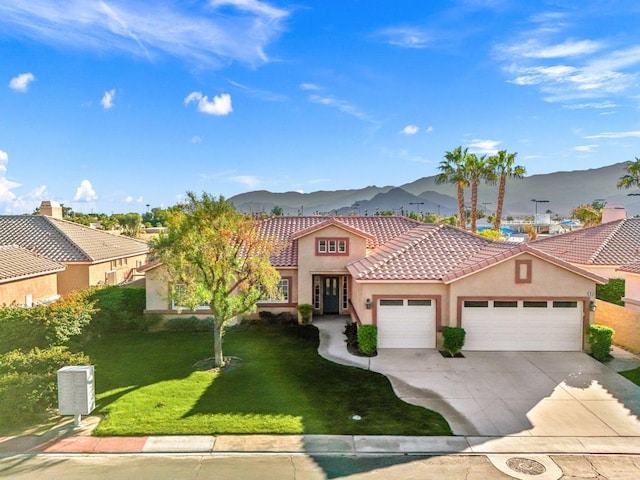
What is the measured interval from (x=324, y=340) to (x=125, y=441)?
384 inches

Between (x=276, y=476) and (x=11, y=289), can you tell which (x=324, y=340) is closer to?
(x=276, y=476)

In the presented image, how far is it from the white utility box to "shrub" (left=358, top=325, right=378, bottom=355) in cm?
949

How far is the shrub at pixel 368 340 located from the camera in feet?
54.3

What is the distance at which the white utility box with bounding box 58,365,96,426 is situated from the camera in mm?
10812

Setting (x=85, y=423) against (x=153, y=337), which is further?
(x=153, y=337)

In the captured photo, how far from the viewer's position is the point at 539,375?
14.6 metres

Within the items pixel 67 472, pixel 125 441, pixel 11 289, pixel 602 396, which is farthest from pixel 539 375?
pixel 11 289

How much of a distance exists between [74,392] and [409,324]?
11.9m

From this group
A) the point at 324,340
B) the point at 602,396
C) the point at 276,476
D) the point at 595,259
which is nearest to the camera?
the point at 276,476

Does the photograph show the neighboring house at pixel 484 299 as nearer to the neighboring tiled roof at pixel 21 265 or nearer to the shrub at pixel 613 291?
the shrub at pixel 613 291

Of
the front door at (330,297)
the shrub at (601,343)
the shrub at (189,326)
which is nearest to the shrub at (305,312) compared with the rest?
the front door at (330,297)

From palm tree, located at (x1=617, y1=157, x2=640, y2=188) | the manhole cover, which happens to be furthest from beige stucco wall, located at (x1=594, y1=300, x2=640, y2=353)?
palm tree, located at (x1=617, y1=157, x2=640, y2=188)

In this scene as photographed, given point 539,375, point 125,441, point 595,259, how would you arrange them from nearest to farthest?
point 125,441
point 539,375
point 595,259

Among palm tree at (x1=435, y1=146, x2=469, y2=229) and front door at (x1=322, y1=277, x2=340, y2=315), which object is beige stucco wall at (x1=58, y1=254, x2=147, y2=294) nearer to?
front door at (x1=322, y1=277, x2=340, y2=315)
